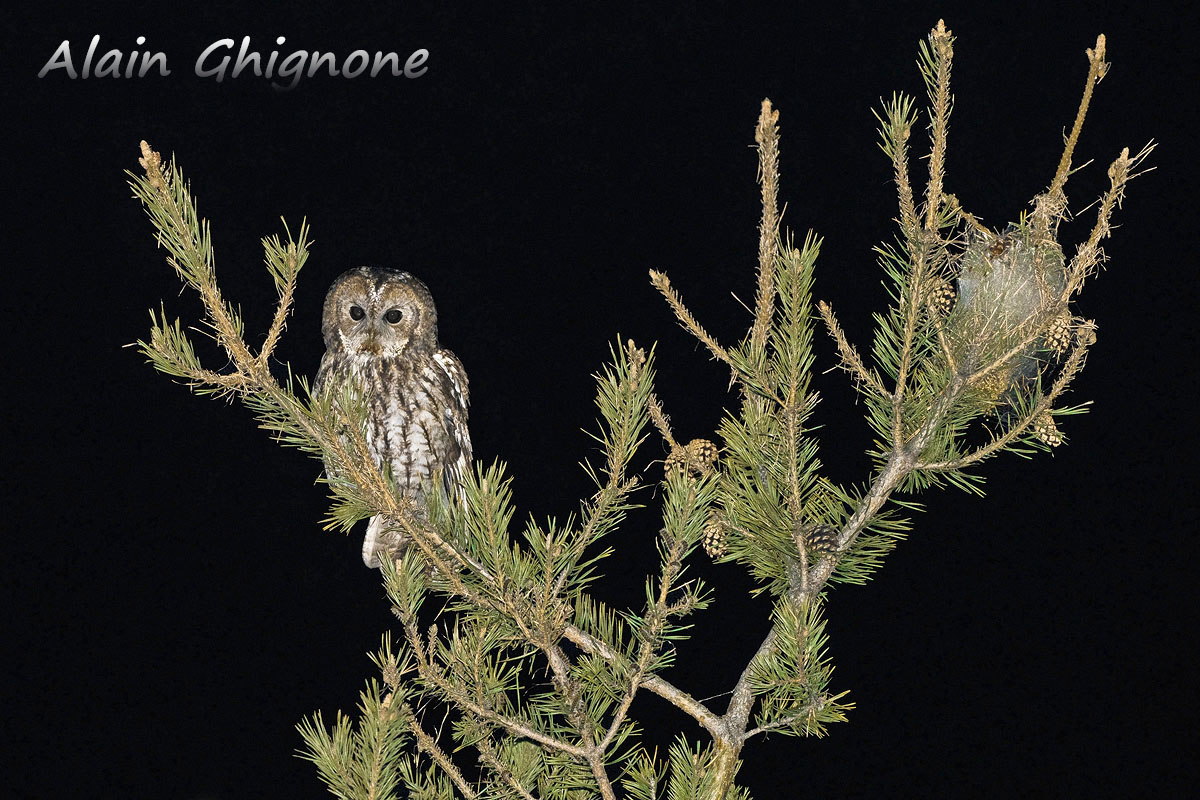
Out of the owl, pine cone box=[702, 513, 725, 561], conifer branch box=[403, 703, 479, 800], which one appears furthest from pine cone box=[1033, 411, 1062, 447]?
the owl

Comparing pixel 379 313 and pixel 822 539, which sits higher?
pixel 379 313

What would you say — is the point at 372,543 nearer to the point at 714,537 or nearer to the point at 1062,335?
the point at 714,537

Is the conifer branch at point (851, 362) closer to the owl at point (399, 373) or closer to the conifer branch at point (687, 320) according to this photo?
the conifer branch at point (687, 320)

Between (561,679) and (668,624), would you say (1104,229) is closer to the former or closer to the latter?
(668,624)

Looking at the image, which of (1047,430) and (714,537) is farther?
(714,537)

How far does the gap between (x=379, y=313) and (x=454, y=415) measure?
31cm

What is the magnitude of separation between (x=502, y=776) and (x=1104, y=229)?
1.36 meters

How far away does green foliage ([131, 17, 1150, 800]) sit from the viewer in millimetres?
1708

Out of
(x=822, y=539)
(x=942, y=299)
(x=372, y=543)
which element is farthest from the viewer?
(x=372, y=543)

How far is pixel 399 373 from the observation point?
9.37 feet

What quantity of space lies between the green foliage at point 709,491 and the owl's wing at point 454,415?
0.71 metres

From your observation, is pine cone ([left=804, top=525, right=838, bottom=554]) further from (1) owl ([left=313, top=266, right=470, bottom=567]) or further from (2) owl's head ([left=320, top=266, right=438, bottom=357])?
(2) owl's head ([left=320, top=266, right=438, bottom=357])

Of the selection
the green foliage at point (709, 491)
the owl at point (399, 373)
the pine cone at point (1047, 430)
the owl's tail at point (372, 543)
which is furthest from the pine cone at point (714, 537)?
the owl's tail at point (372, 543)

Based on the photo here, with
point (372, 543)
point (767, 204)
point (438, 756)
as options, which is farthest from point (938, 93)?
point (372, 543)
